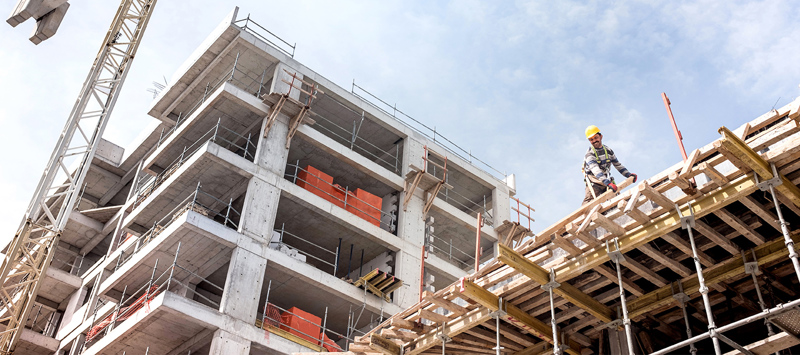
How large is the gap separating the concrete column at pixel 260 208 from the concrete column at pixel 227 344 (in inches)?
151

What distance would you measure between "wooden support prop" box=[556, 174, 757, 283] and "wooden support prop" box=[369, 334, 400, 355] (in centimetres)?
496

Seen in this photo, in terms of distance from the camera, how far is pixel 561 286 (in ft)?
44.9

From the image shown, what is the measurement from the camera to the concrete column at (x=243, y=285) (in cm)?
2359

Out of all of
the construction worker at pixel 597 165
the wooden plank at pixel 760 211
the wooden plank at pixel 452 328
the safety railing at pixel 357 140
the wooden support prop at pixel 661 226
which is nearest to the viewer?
the wooden support prop at pixel 661 226

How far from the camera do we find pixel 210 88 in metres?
33.6

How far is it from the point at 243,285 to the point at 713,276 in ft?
51.0

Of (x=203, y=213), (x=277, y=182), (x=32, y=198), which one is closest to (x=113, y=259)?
(x=32, y=198)

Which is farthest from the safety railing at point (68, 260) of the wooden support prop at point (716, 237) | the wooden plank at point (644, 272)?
the wooden support prop at point (716, 237)

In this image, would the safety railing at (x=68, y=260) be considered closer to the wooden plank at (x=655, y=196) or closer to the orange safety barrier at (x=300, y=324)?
the orange safety barrier at (x=300, y=324)

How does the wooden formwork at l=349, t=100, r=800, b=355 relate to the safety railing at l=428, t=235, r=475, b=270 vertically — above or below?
below

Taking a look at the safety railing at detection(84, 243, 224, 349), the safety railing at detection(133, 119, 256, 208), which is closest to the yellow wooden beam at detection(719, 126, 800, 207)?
the safety railing at detection(84, 243, 224, 349)

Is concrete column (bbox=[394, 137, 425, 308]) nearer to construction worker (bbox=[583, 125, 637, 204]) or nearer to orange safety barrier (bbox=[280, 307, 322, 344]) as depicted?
orange safety barrier (bbox=[280, 307, 322, 344])

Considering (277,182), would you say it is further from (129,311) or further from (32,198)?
(32,198)

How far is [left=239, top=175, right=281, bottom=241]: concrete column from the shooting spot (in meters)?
25.8
